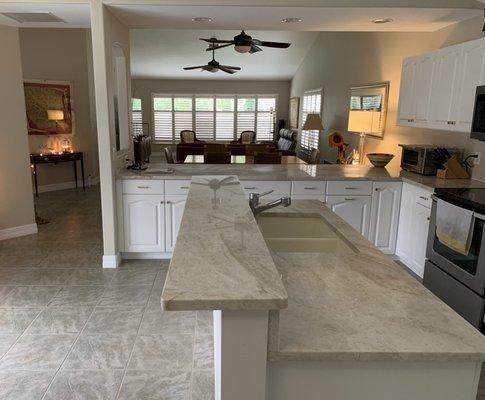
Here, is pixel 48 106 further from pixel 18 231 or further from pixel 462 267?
pixel 462 267

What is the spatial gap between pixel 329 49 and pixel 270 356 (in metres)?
8.24

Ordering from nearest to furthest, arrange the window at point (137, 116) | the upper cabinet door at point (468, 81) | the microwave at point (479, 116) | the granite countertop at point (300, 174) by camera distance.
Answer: the microwave at point (479, 116)
the upper cabinet door at point (468, 81)
the granite countertop at point (300, 174)
the window at point (137, 116)

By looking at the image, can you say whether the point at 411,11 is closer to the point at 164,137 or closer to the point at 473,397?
the point at 473,397

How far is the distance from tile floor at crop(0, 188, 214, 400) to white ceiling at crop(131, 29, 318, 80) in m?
5.98

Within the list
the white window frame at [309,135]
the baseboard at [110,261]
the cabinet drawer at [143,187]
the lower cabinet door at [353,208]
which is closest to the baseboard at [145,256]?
the baseboard at [110,261]

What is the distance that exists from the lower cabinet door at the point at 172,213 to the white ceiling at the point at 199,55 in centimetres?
573

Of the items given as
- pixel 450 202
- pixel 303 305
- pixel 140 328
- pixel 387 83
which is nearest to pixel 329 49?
pixel 387 83

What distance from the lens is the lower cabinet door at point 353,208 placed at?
413 cm

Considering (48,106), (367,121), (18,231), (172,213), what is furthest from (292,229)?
(48,106)

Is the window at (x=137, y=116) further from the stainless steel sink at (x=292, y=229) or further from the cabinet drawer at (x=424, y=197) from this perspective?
the stainless steel sink at (x=292, y=229)

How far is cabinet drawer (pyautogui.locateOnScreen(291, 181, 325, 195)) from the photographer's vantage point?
13.4ft

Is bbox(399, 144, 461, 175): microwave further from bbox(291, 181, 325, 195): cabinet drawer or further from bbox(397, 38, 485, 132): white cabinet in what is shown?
bbox(291, 181, 325, 195): cabinet drawer

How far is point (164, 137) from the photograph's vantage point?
13086 millimetres

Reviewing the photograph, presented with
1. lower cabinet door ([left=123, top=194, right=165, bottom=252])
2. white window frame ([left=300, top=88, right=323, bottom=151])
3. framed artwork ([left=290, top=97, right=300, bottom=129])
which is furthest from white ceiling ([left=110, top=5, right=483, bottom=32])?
framed artwork ([left=290, top=97, right=300, bottom=129])
